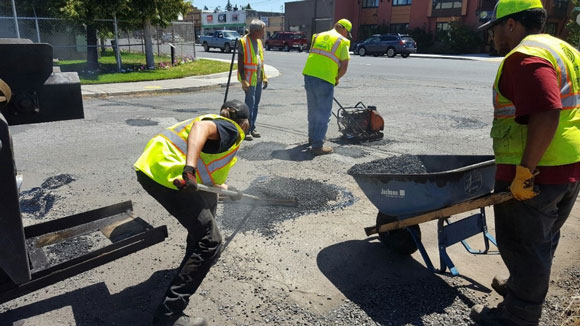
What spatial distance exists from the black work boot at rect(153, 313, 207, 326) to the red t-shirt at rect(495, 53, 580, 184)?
2171mm

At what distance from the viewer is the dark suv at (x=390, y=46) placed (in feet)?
103

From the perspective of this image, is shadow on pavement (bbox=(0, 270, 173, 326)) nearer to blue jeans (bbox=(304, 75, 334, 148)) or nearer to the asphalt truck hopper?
the asphalt truck hopper

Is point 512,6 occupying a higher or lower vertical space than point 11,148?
higher

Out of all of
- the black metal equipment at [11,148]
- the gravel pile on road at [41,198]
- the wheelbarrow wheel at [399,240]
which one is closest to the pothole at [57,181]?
the gravel pile on road at [41,198]

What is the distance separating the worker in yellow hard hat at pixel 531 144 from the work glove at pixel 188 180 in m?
1.77

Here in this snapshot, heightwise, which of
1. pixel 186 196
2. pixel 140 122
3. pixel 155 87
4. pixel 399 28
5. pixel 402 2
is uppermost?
pixel 402 2

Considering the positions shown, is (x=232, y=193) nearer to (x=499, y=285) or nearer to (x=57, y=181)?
(x=499, y=285)

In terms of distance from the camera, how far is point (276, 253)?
369 centimetres

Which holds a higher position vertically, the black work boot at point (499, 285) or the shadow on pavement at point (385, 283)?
the black work boot at point (499, 285)

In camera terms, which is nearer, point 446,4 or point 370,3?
point 446,4

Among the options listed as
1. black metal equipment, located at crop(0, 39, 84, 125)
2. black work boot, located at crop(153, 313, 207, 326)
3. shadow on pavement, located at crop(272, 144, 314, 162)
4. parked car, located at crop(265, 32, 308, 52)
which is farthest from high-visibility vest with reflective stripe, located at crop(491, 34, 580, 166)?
parked car, located at crop(265, 32, 308, 52)

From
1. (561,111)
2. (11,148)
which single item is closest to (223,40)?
(561,111)

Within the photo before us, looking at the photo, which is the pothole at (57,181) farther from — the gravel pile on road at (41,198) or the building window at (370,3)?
the building window at (370,3)

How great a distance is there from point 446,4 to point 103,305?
143 ft
